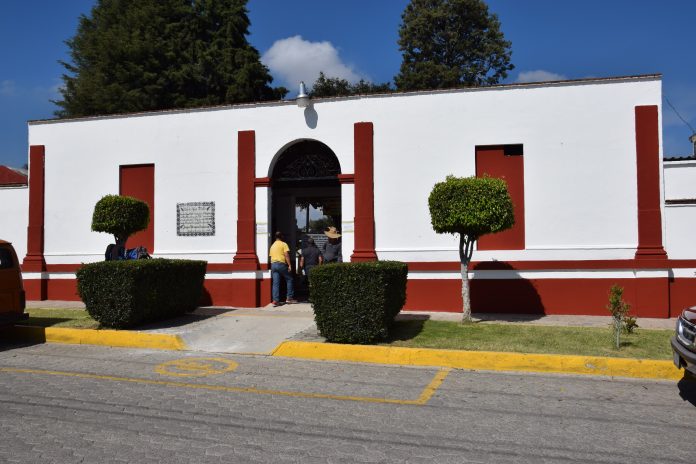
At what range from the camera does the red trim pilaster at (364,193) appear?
11727 mm

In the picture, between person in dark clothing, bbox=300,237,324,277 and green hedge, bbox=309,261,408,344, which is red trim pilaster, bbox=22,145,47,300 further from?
green hedge, bbox=309,261,408,344

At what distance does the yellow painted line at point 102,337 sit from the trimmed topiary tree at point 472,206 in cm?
459

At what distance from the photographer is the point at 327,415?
17.2ft

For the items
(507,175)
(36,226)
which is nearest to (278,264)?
(507,175)

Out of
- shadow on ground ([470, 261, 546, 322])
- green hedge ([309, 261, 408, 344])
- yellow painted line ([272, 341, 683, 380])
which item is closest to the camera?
yellow painted line ([272, 341, 683, 380])

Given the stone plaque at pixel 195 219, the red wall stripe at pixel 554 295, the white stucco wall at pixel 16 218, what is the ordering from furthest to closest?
the white stucco wall at pixel 16 218
the stone plaque at pixel 195 219
the red wall stripe at pixel 554 295

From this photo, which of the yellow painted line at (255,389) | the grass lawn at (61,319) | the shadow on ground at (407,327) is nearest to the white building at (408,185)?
the shadow on ground at (407,327)

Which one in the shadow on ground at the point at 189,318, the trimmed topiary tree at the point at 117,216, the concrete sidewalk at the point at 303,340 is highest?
the trimmed topiary tree at the point at 117,216

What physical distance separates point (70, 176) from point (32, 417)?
32.1ft

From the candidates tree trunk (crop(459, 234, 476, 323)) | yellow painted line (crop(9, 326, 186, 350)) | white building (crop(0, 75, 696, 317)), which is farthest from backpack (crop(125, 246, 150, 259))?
tree trunk (crop(459, 234, 476, 323))

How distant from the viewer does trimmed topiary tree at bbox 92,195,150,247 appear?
10453mm

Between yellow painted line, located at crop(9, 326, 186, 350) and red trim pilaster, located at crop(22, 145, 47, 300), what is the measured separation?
4248 millimetres

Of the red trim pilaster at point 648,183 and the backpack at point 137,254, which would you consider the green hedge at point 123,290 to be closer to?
the backpack at point 137,254

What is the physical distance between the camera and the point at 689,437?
4.67m
